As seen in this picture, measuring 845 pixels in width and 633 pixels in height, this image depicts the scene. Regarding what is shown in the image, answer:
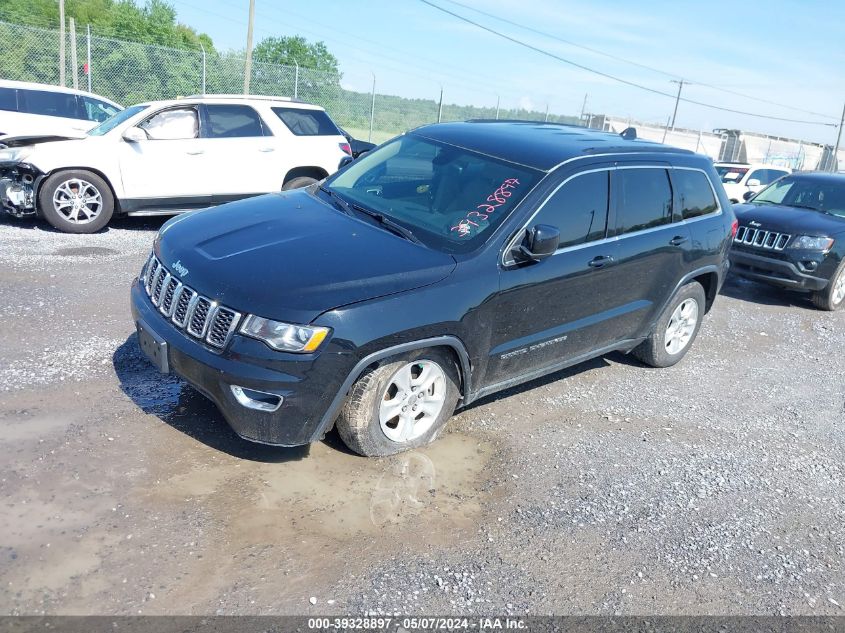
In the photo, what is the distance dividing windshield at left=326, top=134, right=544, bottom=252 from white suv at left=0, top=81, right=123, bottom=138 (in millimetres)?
9303

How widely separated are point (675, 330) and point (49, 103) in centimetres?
1237

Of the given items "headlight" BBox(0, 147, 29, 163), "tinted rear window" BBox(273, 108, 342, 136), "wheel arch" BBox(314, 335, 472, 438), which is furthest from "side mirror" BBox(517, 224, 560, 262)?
"headlight" BBox(0, 147, 29, 163)

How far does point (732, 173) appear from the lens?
16.8 m

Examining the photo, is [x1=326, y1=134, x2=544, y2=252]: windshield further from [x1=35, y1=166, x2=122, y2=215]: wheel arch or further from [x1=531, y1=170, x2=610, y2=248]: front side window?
[x1=35, y1=166, x2=122, y2=215]: wheel arch

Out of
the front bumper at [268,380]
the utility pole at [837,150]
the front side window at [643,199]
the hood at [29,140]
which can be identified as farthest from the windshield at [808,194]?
the utility pole at [837,150]

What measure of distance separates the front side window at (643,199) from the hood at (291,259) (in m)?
1.70

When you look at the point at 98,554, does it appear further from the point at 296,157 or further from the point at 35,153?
the point at 296,157

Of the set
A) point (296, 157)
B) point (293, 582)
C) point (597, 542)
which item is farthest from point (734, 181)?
point (293, 582)

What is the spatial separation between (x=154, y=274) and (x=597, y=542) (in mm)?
2894

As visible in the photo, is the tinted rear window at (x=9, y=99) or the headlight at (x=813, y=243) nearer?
the headlight at (x=813, y=243)

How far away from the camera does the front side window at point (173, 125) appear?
870 centimetres

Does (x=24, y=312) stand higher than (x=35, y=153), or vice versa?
(x=35, y=153)

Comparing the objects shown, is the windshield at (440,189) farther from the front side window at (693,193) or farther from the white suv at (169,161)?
the white suv at (169,161)

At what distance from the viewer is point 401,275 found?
3.65 meters
